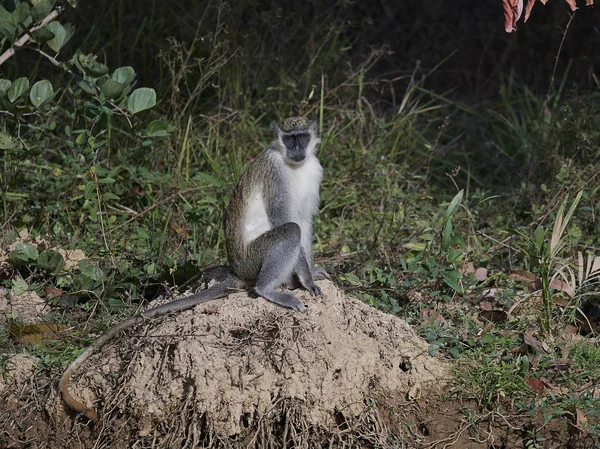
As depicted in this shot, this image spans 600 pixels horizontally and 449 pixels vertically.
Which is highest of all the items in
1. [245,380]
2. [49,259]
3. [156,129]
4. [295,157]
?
[156,129]

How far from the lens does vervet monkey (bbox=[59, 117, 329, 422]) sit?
17.3 feet

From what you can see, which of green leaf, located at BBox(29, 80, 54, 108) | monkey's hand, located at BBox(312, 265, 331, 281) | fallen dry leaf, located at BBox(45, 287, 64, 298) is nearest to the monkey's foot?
monkey's hand, located at BBox(312, 265, 331, 281)

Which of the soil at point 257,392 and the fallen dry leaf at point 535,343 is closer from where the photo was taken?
the soil at point 257,392

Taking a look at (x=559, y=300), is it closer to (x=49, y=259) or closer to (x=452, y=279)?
(x=452, y=279)

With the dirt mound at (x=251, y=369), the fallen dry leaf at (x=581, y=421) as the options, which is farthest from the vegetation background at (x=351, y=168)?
the dirt mound at (x=251, y=369)

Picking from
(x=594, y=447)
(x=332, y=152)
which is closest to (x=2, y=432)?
(x=594, y=447)

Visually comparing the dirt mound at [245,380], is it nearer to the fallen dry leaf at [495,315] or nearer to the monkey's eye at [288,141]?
the fallen dry leaf at [495,315]

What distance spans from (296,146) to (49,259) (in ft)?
5.71

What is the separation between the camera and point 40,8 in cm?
542

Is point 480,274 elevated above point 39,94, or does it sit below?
below

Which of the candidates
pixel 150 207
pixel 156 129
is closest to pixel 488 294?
pixel 156 129

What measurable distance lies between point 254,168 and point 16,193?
2.19 metres

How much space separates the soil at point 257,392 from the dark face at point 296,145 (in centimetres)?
100

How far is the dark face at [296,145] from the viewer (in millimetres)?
5609
